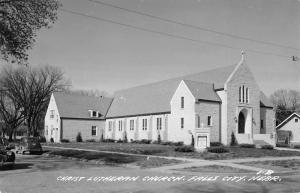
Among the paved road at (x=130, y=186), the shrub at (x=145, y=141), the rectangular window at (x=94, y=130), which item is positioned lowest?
the shrub at (x=145, y=141)

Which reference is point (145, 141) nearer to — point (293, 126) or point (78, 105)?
point (78, 105)

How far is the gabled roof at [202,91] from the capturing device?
45625 millimetres

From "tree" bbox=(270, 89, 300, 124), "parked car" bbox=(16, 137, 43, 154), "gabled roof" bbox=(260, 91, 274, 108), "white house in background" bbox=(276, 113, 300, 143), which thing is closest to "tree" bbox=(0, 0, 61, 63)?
"parked car" bbox=(16, 137, 43, 154)

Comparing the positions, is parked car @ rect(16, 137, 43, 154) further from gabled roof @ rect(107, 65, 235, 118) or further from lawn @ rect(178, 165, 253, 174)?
gabled roof @ rect(107, 65, 235, 118)

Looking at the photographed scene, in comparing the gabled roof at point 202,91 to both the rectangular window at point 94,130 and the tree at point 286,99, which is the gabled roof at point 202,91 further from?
the tree at point 286,99

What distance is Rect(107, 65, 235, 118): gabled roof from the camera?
48.7 metres

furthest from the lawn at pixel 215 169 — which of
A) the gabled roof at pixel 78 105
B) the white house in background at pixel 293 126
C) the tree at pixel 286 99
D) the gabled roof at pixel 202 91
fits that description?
the tree at pixel 286 99

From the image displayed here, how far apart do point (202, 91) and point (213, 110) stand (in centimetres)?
266

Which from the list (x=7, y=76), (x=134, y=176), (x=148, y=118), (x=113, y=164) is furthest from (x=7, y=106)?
(x=134, y=176)

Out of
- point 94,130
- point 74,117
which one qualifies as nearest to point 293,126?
point 94,130

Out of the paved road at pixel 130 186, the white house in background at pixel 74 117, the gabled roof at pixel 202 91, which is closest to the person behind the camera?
the paved road at pixel 130 186

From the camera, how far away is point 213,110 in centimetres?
4669

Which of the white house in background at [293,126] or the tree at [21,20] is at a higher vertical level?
the tree at [21,20]

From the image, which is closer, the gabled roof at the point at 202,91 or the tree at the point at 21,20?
the tree at the point at 21,20
